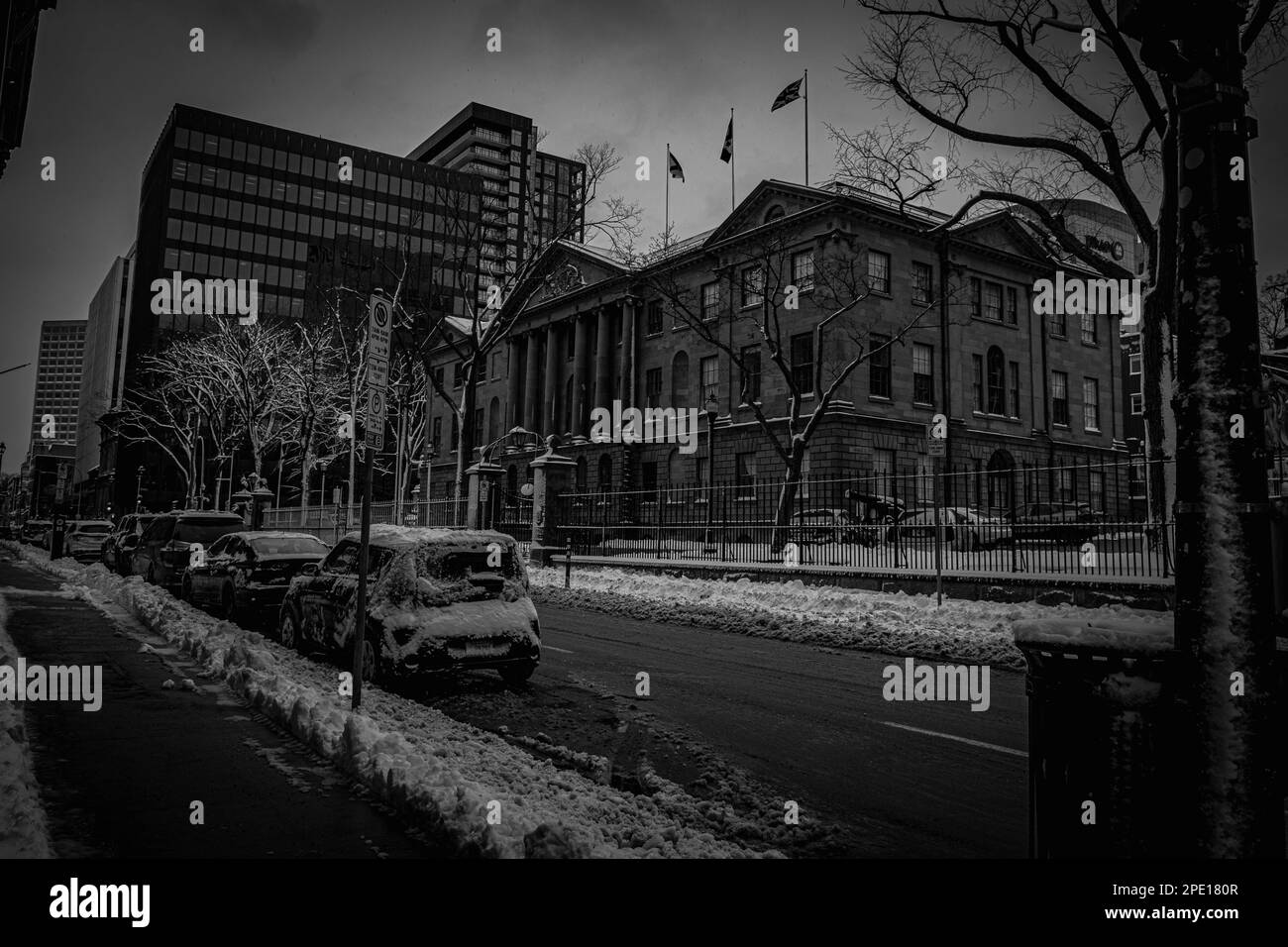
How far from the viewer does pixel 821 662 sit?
1064 centimetres

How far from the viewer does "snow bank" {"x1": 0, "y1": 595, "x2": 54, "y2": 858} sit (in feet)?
12.3

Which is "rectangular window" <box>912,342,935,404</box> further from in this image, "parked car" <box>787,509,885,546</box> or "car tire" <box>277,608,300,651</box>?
"car tire" <box>277,608,300,651</box>

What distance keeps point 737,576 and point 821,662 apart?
816 cm

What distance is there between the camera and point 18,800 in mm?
4301

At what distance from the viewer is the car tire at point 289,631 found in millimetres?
10336

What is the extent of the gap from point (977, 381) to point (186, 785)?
129 ft

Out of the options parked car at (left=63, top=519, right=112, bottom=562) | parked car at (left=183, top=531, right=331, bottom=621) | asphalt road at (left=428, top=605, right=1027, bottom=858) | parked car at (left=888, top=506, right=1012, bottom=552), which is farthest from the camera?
parked car at (left=63, top=519, right=112, bottom=562)

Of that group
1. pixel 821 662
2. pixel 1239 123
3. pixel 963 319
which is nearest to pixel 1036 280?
pixel 963 319

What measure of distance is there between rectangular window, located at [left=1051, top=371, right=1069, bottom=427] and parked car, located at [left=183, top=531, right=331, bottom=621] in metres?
38.9

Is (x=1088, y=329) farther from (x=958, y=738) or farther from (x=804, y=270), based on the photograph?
(x=958, y=738)

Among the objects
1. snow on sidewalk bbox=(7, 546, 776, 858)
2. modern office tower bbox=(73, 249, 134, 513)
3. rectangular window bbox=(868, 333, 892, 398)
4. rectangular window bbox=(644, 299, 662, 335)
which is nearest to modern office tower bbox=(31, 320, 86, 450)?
modern office tower bbox=(73, 249, 134, 513)

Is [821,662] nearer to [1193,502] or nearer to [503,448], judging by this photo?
[1193,502]

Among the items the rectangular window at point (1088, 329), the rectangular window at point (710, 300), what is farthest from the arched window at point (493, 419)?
the rectangular window at point (1088, 329)

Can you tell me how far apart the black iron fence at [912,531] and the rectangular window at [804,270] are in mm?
15350
